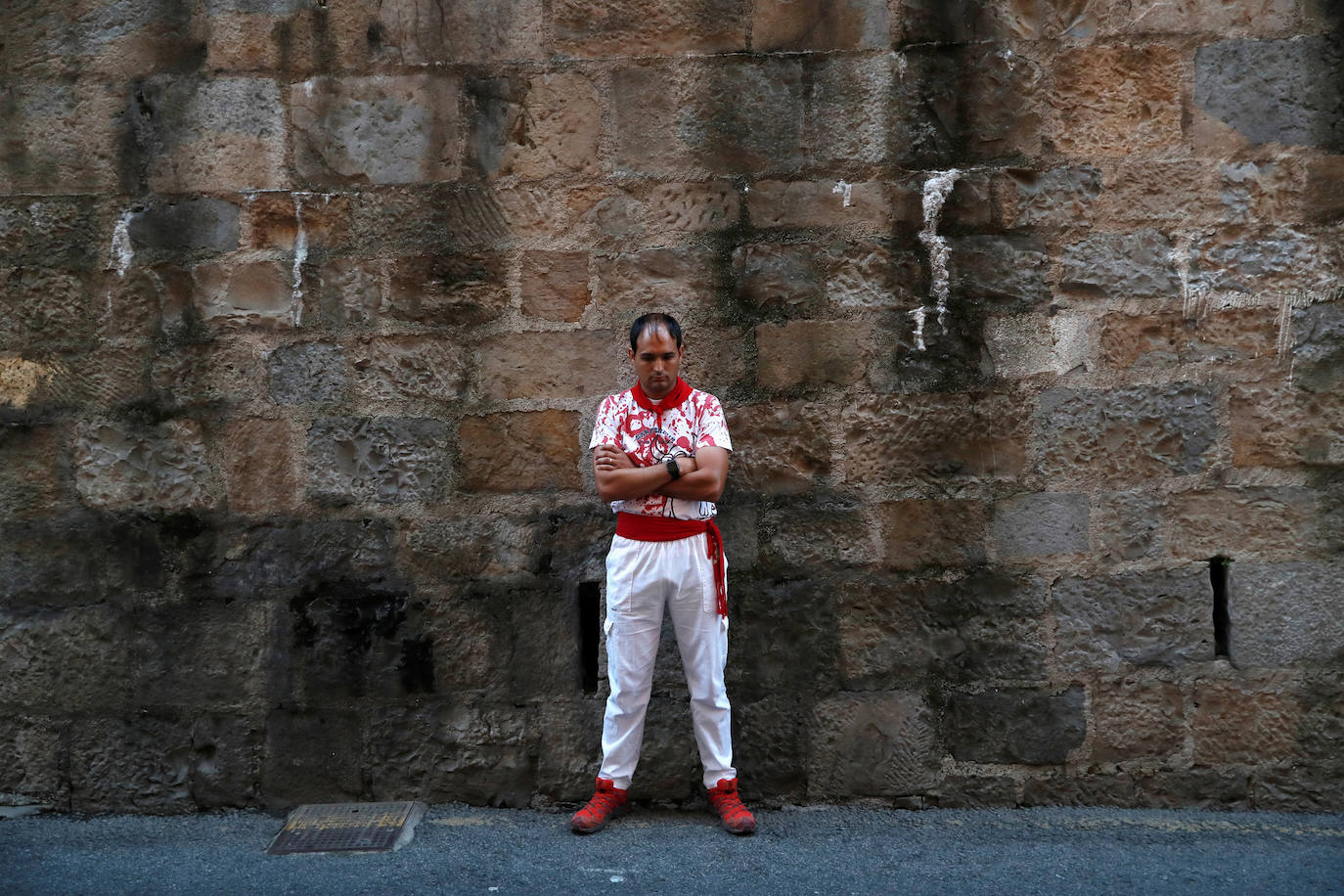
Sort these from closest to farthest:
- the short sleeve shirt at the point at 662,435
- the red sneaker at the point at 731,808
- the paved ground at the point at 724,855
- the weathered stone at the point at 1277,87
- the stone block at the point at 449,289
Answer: the paved ground at the point at 724,855, the short sleeve shirt at the point at 662,435, the red sneaker at the point at 731,808, the weathered stone at the point at 1277,87, the stone block at the point at 449,289

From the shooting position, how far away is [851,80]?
369cm

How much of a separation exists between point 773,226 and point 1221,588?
1.95m

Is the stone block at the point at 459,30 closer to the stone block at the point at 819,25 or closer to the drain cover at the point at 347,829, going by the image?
the stone block at the point at 819,25

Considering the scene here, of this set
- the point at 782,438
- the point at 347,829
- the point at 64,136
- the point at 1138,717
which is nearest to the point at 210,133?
the point at 64,136

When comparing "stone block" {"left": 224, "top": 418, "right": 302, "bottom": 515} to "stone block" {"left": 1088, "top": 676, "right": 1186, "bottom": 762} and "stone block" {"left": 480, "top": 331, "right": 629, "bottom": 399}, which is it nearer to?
"stone block" {"left": 480, "top": 331, "right": 629, "bottom": 399}

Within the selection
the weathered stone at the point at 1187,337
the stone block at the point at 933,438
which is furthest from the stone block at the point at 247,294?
the weathered stone at the point at 1187,337

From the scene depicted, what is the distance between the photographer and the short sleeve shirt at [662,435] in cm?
341

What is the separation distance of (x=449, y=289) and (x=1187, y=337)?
8.15 ft

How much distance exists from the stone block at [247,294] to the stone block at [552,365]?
694 millimetres

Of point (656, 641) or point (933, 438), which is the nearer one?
point (656, 641)

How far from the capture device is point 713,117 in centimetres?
372

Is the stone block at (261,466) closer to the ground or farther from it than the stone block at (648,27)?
closer to the ground

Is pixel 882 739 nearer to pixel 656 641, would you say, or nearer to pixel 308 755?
pixel 656 641

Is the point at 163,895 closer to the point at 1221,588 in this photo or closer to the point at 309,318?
the point at 309,318
